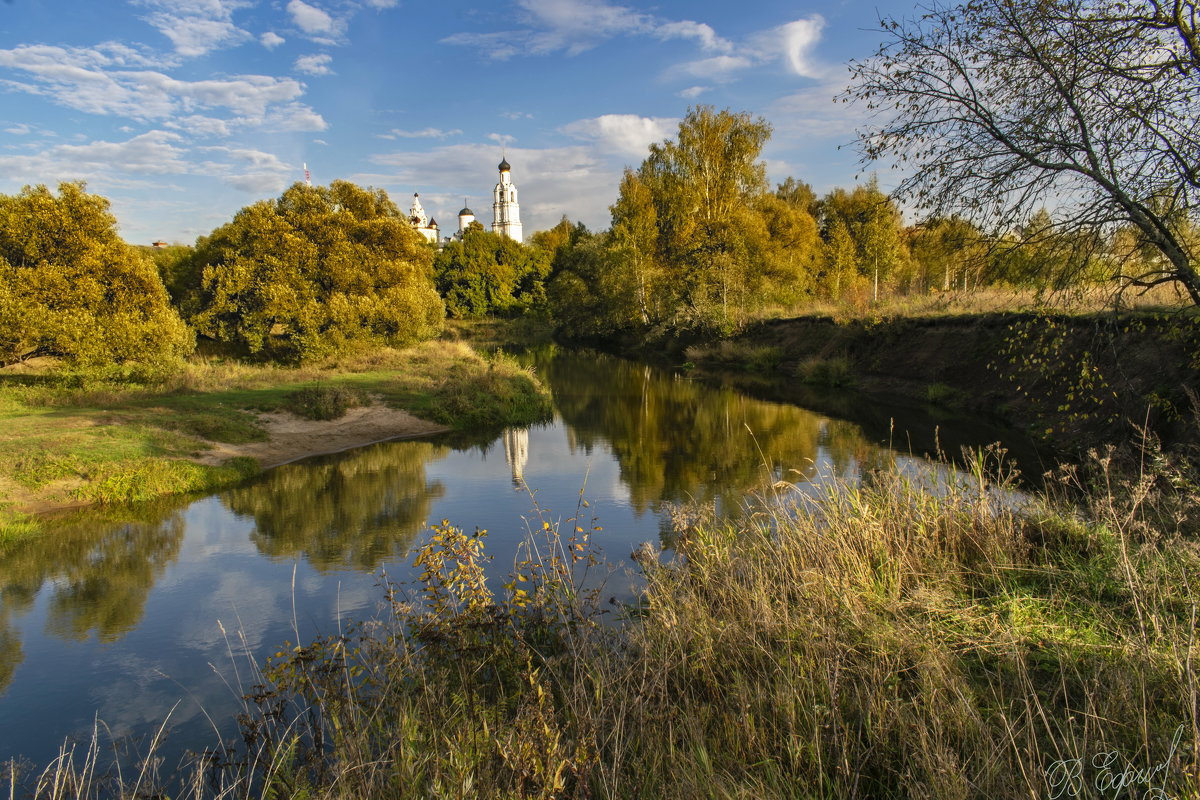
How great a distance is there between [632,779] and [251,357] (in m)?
29.6

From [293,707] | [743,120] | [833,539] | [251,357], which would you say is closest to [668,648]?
[833,539]

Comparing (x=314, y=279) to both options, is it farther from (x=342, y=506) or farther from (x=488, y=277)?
(x=488, y=277)

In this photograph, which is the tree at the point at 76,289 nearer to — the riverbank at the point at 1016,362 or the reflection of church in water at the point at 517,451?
the reflection of church in water at the point at 517,451

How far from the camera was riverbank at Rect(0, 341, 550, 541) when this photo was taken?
13062mm

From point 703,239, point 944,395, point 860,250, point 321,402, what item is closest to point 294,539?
point 321,402

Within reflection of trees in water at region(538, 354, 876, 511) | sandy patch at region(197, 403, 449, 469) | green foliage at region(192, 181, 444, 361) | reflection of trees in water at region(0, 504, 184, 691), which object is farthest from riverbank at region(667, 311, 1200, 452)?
green foliage at region(192, 181, 444, 361)

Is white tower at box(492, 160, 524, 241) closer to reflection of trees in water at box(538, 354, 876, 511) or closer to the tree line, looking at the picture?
the tree line

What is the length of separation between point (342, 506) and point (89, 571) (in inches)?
162

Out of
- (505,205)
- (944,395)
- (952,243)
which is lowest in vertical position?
(944,395)

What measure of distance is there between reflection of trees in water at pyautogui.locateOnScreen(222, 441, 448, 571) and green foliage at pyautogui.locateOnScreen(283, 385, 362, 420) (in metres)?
2.50

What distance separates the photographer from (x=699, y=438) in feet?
63.0

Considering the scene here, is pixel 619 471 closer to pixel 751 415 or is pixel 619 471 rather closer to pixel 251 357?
pixel 751 415

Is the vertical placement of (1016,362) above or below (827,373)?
above

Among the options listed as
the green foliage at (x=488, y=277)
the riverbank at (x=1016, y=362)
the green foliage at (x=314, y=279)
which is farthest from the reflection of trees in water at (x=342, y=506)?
the green foliage at (x=488, y=277)
